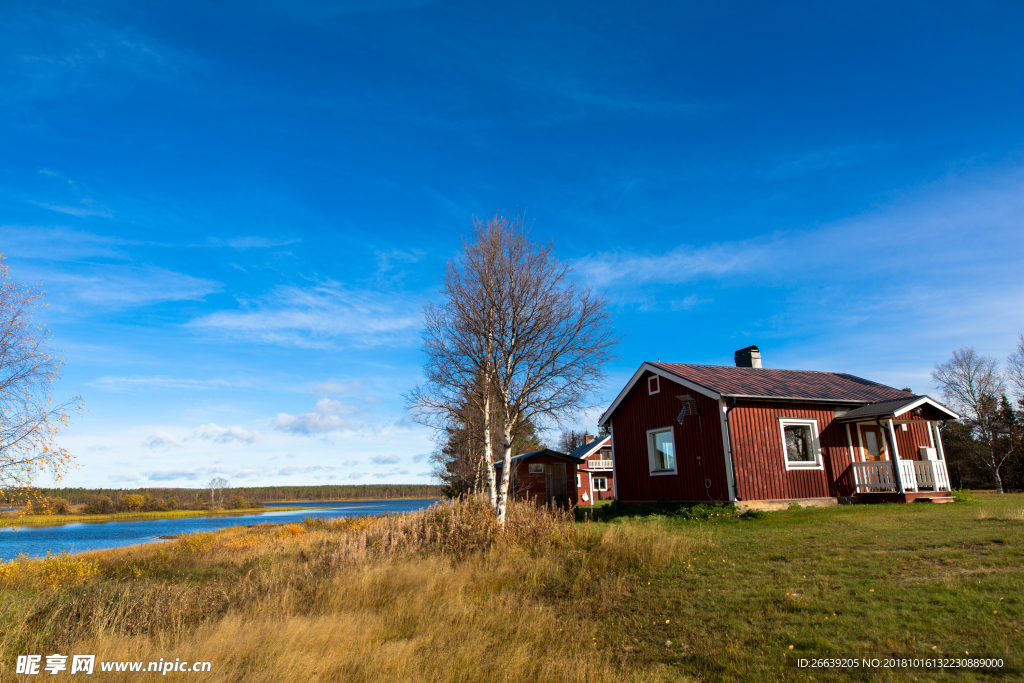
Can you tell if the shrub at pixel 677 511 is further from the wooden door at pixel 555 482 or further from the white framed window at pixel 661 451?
the wooden door at pixel 555 482

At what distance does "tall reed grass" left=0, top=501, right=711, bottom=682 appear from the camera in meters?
4.88

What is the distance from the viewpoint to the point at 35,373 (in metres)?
12.3

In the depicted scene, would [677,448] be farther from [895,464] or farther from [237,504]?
[237,504]

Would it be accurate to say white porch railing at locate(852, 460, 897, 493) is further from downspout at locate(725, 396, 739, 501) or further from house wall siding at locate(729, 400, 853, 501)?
downspout at locate(725, 396, 739, 501)

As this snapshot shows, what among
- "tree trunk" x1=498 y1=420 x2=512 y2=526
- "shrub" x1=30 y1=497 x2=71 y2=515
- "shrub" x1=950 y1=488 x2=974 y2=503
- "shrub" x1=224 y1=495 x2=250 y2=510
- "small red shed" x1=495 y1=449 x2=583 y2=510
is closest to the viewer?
"shrub" x1=30 y1=497 x2=71 y2=515

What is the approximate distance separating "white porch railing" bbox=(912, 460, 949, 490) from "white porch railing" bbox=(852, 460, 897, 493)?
1361mm

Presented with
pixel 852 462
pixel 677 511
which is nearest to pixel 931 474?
pixel 852 462

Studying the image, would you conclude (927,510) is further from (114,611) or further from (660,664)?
(114,611)

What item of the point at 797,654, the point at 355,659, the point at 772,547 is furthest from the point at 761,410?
the point at 355,659

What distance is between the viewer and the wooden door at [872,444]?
1747cm

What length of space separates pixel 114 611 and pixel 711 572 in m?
8.81

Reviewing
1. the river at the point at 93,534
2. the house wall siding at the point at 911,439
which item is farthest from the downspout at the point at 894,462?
the river at the point at 93,534

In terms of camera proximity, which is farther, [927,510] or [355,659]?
[927,510]

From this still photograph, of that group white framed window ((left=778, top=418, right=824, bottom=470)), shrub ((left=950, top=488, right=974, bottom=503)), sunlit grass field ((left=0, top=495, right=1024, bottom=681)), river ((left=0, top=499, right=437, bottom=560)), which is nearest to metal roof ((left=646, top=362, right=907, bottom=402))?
white framed window ((left=778, top=418, right=824, bottom=470))
